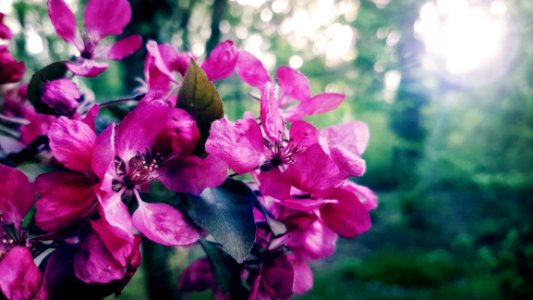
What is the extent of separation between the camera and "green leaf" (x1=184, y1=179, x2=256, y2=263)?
0.55 meters

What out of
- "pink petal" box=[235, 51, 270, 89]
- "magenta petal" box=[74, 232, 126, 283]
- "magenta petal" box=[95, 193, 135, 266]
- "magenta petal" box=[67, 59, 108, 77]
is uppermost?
"pink petal" box=[235, 51, 270, 89]

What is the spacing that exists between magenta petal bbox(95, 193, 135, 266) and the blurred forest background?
809mm

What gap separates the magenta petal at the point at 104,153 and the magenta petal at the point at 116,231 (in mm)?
33

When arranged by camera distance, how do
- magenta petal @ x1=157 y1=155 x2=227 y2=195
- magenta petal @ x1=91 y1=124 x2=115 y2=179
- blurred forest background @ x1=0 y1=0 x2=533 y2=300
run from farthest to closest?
1. blurred forest background @ x1=0 y1=0 x2=533 y2=300
2. magenta petal @ x1=157 y1=155 x2=227 y2=195
3. magenta petal @ x1=91 y1=124 x2=115 y2=179

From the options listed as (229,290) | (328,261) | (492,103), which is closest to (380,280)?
(328,261)

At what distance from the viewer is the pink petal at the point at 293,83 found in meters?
0.70

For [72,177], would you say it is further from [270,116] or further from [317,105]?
[317,105]

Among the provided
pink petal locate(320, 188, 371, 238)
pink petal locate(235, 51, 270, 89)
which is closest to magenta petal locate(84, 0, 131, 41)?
pink petal locate(235, 51, 270, 89)

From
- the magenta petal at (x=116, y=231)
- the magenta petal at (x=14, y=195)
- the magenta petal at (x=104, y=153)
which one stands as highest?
the magenta petal at (x=104, y=153)

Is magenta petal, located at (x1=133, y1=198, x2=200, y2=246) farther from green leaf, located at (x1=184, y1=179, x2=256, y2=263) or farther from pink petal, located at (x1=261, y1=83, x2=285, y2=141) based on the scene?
pink petal, located at (x1=261, y1=83, x2=285, y2=141)

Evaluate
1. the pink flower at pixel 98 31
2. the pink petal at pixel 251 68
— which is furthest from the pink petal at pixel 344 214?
the pink flower at pixel 98 31

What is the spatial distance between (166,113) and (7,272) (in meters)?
0.25

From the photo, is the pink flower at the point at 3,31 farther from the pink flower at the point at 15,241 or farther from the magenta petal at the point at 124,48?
the pink flower at the point at 15,241

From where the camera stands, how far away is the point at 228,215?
0.57 metres
